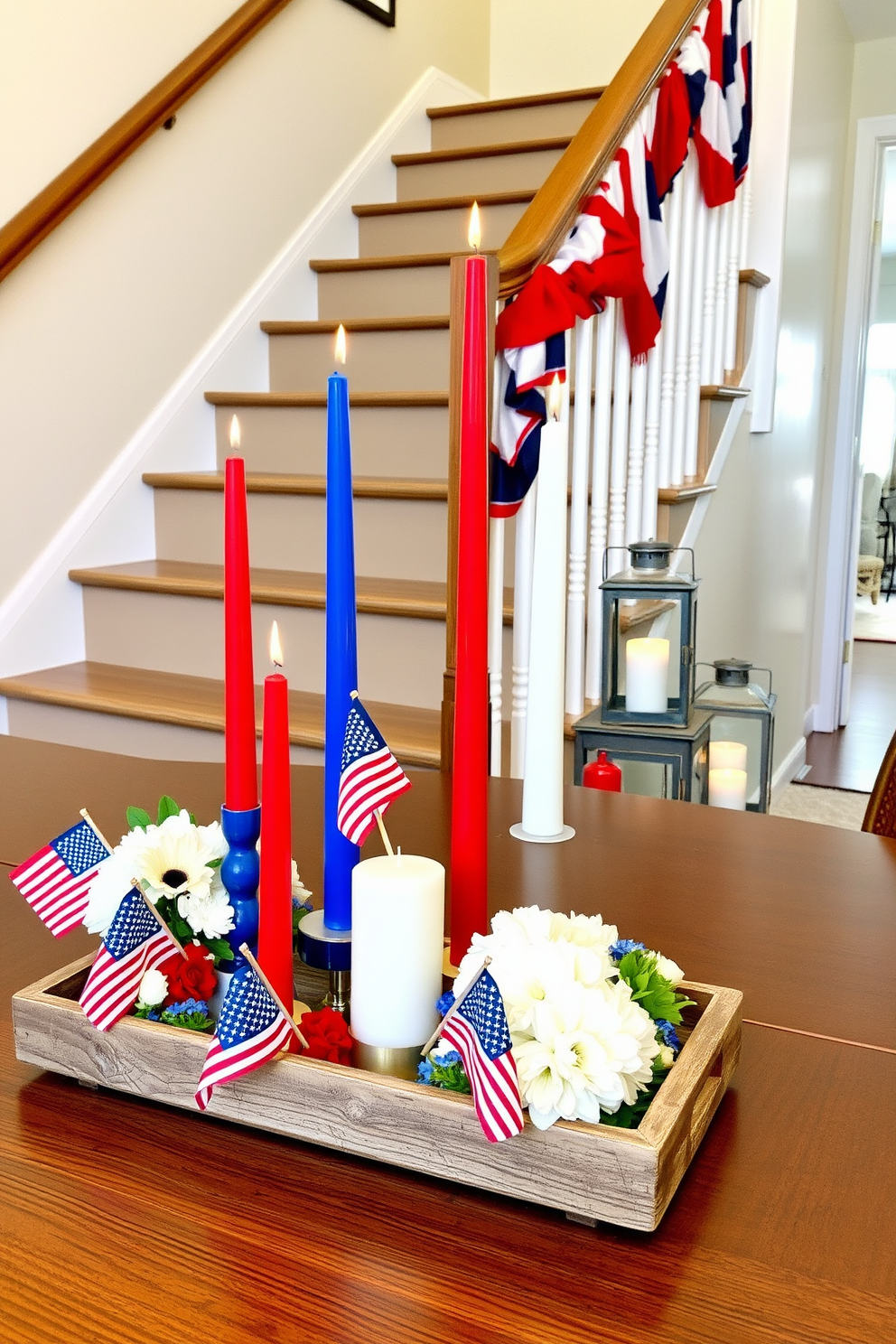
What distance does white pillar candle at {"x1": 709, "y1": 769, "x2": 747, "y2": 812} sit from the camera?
86.9 inches

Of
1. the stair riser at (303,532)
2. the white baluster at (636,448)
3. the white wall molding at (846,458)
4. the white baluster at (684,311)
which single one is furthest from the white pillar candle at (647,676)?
the white wall molding at (846,458)

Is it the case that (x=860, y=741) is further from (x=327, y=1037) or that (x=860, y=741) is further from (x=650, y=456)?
(x=327, y=1037)

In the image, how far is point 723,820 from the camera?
0.91 meters

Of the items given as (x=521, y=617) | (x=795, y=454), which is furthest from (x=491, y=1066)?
(x=795, y=454)

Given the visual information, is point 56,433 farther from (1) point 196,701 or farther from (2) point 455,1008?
(2) point 455,1008

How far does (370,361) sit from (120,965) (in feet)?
9.08

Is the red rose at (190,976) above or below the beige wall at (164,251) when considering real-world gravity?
below

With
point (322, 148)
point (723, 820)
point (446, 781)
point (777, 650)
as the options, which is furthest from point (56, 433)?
point (777, 650)

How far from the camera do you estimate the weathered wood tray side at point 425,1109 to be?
43 cm

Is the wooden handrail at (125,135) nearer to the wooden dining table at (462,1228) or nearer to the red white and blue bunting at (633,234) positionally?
the red white and blue bunting at (633,234)

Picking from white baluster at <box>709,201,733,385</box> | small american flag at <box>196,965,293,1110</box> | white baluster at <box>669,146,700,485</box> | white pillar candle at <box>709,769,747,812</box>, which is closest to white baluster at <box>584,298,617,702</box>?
white pillar candle at <box>709,769,747,812</box>

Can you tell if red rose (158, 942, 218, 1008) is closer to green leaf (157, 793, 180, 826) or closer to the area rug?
green leaf (157, 793, 180, 826)

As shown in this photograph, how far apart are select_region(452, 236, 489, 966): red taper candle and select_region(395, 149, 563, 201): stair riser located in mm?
3126

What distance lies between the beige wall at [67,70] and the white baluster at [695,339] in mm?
1303
